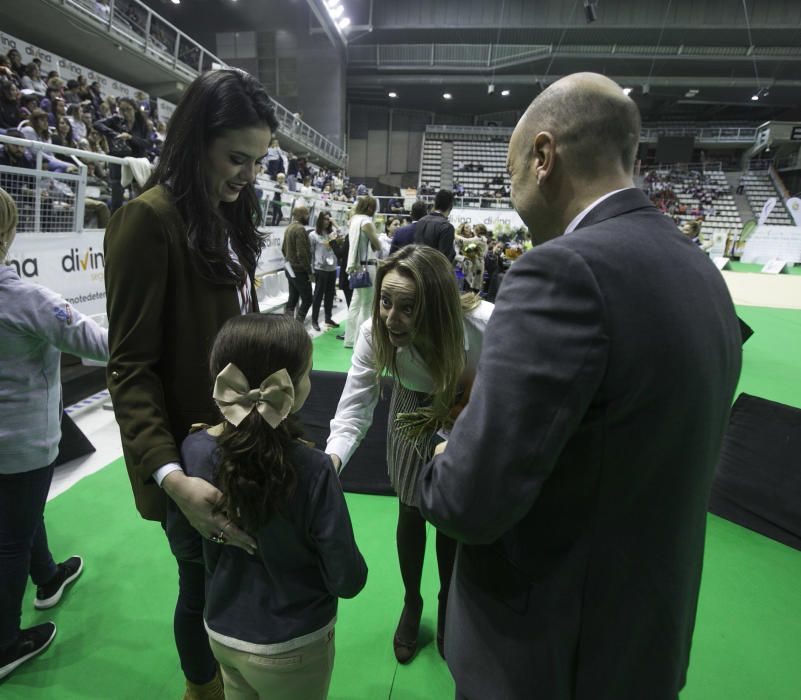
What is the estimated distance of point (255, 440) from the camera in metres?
0.90

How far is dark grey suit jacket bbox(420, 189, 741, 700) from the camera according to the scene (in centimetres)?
62

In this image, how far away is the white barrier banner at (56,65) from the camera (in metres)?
9.53

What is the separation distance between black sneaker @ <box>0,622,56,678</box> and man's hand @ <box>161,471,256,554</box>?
1.41m

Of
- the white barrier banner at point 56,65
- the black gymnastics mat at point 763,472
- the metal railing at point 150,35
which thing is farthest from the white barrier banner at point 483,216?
the black gymnastics mat at point 763,472

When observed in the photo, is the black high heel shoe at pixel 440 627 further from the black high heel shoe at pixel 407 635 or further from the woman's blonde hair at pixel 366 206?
the woman's blonde hair at pixel 366 206

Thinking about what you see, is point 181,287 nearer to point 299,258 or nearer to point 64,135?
point 299,258

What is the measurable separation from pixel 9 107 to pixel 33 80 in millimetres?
2573

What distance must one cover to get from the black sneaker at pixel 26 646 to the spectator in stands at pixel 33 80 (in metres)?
10.5

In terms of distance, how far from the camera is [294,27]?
70.9ft

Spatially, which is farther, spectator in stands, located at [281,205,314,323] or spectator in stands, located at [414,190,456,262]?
spectator in stands, located at [281,205,314,323]

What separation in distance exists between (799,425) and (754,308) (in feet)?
28.7

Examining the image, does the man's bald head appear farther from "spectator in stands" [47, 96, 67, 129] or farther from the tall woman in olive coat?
"spectator in stands" [47, 96, 67, 129]

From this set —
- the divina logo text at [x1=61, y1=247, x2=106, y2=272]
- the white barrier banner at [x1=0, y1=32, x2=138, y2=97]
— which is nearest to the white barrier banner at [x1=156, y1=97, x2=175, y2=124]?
the white barrier banner at [x1=0, y1=32, x2=138, y2=97]

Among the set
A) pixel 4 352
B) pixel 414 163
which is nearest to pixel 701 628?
pixel 4 352
